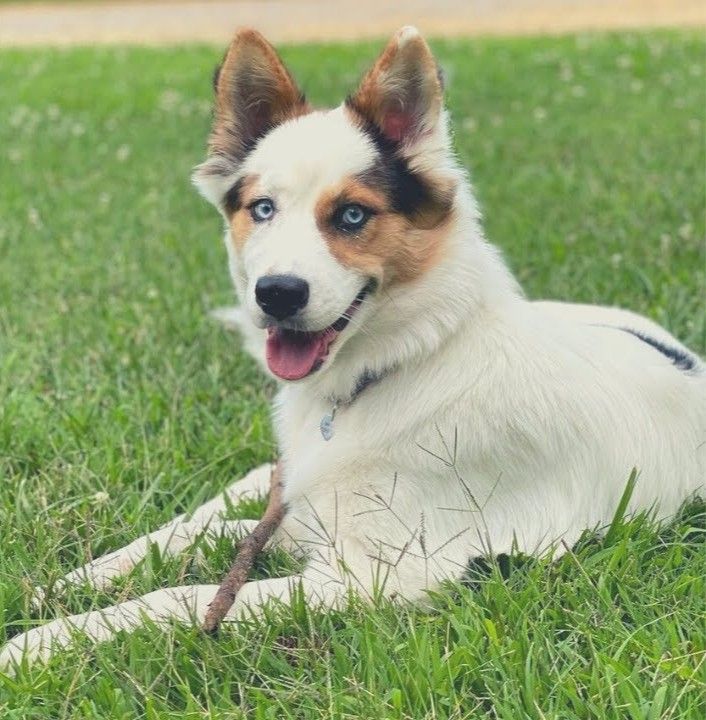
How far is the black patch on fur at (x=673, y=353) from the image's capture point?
11.6ft

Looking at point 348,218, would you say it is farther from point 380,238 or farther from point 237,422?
point 237,422

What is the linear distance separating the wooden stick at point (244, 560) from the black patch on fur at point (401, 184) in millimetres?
910

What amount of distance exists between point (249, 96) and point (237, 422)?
54.9 inches

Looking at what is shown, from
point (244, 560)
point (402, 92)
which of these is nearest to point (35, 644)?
point (244, 560)

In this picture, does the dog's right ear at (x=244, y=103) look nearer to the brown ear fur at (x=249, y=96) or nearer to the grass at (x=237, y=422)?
the brown ear fur at (x=249, y=96)

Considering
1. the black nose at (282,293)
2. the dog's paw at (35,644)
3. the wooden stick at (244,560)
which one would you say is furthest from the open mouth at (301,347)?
the dog's paw at (35,644)

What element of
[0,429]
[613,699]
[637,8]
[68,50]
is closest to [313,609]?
[613,699]

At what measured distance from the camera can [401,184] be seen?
10.1ft

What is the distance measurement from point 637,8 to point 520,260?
1477 cm

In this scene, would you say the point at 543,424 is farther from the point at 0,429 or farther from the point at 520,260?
the point at 520,260

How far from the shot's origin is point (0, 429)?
3.98 metres

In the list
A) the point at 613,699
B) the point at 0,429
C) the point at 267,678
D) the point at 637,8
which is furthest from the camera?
the point at 637,8

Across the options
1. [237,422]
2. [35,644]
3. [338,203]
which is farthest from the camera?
[237,422]

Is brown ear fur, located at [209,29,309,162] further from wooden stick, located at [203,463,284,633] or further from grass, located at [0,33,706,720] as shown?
grass, located at [0,33,706,720]
